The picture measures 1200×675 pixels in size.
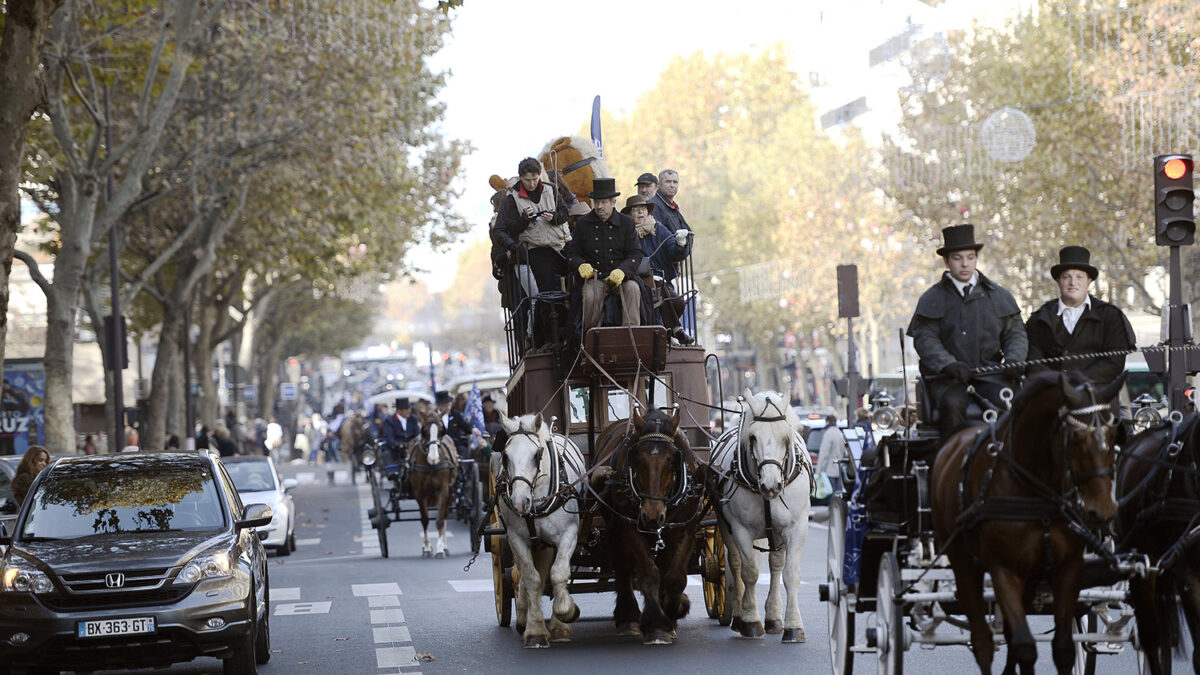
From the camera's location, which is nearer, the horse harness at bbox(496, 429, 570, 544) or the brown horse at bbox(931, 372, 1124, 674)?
the brown horse at bbox(931, 372, 1124, 674)

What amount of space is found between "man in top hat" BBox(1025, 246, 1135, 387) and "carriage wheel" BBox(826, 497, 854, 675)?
5.13 ft

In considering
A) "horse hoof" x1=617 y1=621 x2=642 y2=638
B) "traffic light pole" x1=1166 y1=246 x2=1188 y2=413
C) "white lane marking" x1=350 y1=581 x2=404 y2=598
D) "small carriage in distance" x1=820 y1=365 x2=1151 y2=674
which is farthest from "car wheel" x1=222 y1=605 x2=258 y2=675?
"traffic light pole" x1=1166 y1=246 x2=1188 y2=413

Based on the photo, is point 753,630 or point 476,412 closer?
point 753,630

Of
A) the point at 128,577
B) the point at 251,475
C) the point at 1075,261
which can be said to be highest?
the point at 1075,261

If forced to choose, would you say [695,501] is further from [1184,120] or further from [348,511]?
[348,511]

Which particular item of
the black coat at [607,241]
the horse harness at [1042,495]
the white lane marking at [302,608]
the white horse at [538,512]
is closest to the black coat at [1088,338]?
the horse harness at [1042,495]

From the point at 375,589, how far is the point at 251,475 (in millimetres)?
8533

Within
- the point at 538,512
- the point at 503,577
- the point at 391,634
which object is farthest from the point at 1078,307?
the point at 391,634

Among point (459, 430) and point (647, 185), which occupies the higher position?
point (647, 185)

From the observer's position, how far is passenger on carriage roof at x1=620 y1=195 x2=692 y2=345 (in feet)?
50.5

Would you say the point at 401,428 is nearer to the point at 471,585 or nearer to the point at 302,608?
the point at 471,585

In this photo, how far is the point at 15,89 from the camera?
16.7 meters

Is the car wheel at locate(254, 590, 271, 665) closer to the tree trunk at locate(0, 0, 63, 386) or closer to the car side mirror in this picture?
the car side mirror

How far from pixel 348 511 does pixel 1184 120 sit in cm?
1826
